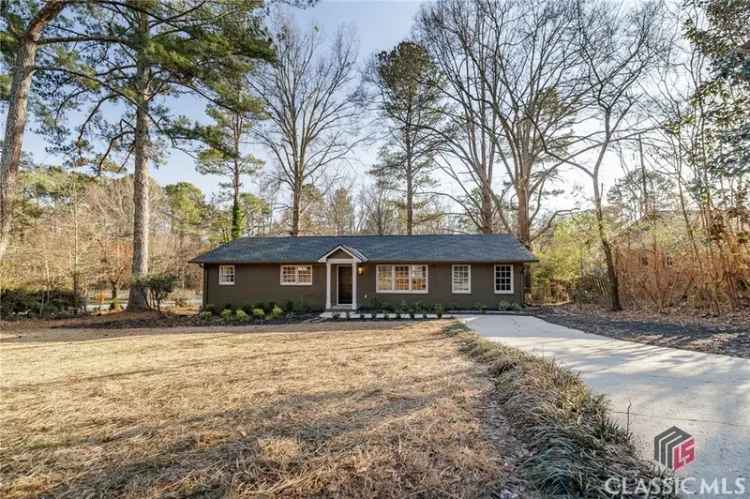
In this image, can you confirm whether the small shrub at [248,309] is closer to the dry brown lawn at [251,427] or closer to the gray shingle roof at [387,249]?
the gray shingle roof at [387,249]

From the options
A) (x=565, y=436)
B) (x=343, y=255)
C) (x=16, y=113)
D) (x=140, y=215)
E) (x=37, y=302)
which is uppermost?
(x=16, y=113)

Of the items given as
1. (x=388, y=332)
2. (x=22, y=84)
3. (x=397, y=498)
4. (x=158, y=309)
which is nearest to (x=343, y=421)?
(x=397, y=498)

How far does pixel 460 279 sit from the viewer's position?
44.8 feet

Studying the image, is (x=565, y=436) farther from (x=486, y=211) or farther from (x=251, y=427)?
(x=486, y=211)

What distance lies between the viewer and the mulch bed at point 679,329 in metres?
6.10

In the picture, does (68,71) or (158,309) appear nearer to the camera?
(68,71)

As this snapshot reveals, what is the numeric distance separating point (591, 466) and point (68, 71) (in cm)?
1203

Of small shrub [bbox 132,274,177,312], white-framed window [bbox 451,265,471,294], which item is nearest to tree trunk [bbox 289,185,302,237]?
small shrub [bbox 132,274,177,312]

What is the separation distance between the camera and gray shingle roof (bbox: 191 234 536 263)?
13477 millimetres

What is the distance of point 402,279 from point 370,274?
1.38 m

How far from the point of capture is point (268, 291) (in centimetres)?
1416

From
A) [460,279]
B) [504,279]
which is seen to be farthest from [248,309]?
[504,279]

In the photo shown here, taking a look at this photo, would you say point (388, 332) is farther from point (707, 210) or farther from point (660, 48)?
point (660, 48)

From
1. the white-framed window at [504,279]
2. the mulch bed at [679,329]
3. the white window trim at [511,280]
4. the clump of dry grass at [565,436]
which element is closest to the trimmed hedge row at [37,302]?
the clump of dry grass at [565,436]
